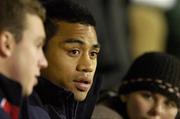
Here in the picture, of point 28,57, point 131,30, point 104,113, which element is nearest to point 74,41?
point 28,57

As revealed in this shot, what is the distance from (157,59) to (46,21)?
0.73 m

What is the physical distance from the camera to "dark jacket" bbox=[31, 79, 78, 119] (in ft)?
6.65

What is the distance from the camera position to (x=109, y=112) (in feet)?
8.23

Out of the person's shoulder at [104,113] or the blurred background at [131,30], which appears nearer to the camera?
the person's shoulder at [104,113]

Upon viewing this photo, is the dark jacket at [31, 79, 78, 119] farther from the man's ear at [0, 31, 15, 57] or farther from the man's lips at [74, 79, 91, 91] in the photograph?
the man's ear at [0, 31, 15, 57]

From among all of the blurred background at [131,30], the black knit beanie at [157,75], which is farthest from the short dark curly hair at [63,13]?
the blurred background at [131,30]

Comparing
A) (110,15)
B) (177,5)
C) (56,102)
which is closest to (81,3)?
(56,102)

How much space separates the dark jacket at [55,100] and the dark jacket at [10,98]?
0.25 m

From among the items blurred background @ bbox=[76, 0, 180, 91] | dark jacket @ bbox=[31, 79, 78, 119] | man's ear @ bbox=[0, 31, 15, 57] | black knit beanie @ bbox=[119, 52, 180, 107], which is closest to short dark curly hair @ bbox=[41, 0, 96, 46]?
dark jacket @ bbox=[31, 79, 78, 119]

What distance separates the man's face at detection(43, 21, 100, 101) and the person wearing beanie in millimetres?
583

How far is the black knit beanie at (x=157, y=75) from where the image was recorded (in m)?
2.61

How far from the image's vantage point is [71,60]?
6.70ft

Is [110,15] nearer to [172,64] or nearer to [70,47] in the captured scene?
[172,64]

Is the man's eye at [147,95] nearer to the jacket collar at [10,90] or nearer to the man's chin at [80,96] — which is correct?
the man's chin at [80,96]
